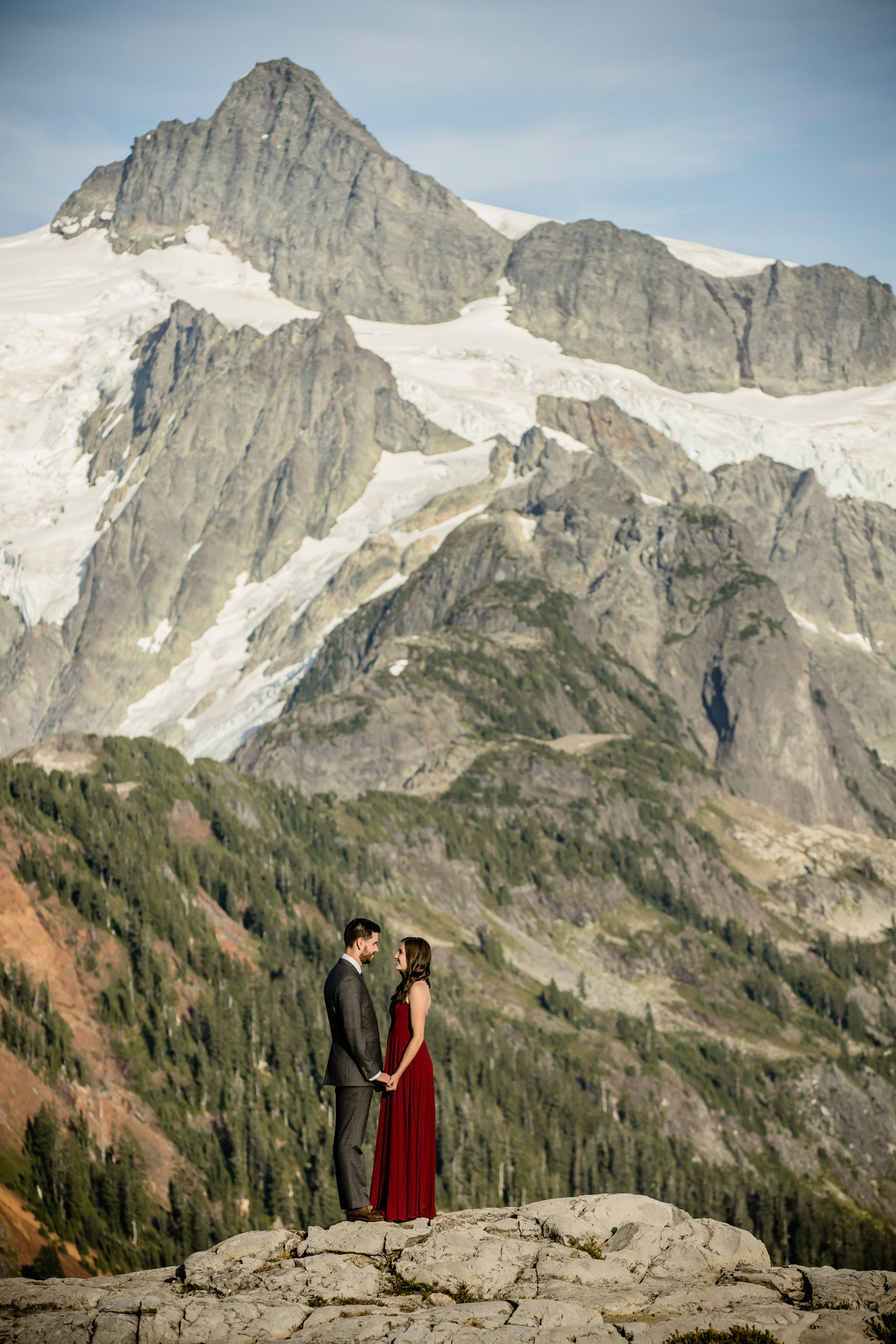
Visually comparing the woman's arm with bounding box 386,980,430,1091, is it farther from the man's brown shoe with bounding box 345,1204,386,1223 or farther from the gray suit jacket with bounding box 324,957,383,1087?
the man's brown shoe with bounding box 345,1204,386,1223

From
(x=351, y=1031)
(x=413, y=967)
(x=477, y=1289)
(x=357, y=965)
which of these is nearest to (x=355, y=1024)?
(x=351, y=1031)

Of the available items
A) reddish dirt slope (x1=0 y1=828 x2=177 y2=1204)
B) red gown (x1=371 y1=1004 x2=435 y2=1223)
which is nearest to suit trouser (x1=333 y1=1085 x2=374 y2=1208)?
red gown (x1=371 y1=1004 x2=435 y2=1223)

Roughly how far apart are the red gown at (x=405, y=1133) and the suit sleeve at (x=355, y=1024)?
0.62m

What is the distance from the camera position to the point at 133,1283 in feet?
99.6

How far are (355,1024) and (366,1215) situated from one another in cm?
442

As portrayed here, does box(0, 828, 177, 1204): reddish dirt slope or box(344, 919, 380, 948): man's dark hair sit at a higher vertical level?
box(344, 919, 380, 948): man's dark hair

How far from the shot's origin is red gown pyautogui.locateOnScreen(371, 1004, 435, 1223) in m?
29.8

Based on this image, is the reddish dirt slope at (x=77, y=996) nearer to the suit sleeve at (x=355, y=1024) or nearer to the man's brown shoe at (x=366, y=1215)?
the man's brown shoe at (x=366, y=1215)

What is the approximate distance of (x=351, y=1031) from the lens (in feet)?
96.6

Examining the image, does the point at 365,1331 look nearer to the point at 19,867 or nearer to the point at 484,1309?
the point at 484,1309

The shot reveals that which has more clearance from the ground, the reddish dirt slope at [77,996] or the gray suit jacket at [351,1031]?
the gray suit jacket at [351,1031]

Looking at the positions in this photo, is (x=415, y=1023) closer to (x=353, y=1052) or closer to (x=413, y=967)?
(x=413, y=967)

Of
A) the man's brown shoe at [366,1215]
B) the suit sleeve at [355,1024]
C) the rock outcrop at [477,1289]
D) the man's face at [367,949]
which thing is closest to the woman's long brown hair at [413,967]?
the man's face at [367,949]

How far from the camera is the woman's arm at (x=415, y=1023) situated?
29.1 meters
